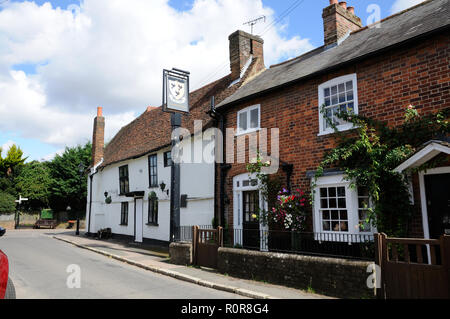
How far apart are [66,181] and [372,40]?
3446 centimetres

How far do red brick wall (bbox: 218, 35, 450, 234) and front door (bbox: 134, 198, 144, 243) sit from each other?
877 centimetres

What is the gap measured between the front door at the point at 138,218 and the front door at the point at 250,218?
8.47 m

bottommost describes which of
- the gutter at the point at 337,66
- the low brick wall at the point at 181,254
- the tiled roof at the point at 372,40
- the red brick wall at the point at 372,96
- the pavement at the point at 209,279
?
the pavement at the point at 209,279

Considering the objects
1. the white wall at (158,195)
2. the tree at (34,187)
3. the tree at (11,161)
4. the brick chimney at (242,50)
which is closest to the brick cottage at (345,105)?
the white wall at (158,195)

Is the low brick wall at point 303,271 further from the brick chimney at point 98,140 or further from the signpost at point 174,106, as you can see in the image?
the brick chimney at point 98,140

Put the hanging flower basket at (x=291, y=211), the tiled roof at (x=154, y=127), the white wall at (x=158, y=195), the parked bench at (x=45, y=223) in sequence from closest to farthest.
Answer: the hanging flower basket at (x=291, y=211)
the white wall at (x=158, y=195)
the tiled roof at (x=154, y=127)
the parked bench at (x=45, y=223)

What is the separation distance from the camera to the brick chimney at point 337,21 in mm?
12375

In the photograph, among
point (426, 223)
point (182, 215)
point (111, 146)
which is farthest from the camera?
point (111, 146)

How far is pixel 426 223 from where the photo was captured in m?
7.47

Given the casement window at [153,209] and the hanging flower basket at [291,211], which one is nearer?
the hanging flower basket at [291,211]

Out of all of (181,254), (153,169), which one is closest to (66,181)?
(153,169)

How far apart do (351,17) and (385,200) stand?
8.07 meters

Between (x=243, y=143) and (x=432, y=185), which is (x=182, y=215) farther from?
(x=432, y=185)
